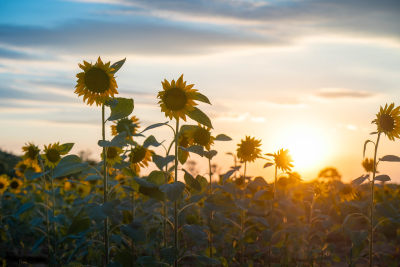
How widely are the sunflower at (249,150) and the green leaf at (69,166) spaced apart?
2.09 m

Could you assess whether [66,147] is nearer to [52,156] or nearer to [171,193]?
[52,156]

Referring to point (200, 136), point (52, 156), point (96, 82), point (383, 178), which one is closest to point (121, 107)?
point (96, 82)

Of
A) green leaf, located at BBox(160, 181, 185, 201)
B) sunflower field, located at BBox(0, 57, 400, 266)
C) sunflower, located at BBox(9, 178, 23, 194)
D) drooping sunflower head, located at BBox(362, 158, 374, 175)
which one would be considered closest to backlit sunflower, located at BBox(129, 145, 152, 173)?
sunflower field, located at BBox(0, 57, 400, 266)

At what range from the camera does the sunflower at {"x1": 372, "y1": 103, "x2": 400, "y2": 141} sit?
4391 mm

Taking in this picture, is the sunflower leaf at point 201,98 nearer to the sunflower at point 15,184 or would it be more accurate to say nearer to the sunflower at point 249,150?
the sunflower at point 249,150

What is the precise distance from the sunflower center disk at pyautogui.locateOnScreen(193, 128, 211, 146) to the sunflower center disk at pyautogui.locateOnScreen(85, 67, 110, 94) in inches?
40.9

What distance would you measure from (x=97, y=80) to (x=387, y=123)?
2819mm

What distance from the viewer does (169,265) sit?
3.54m

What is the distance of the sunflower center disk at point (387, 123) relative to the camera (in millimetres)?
4387

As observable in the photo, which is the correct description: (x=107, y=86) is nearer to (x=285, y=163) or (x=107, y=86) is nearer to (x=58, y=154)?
(x=58, y=154)

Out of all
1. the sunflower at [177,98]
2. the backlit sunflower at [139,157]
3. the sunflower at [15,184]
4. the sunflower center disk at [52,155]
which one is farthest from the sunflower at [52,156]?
the sunflower at [15,184]

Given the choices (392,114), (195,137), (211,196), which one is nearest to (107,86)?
(195,137)

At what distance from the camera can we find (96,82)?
376cm

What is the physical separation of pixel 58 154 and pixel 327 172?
16.9 feet
